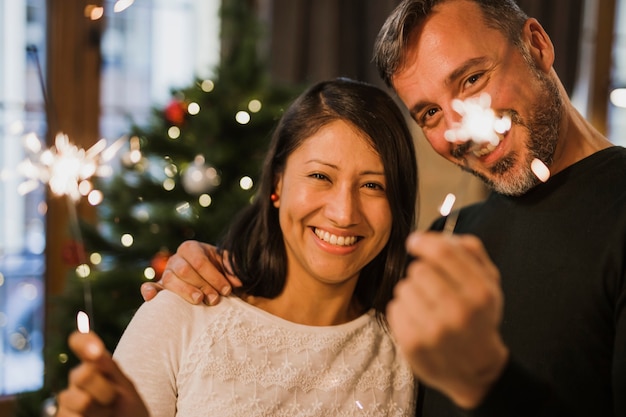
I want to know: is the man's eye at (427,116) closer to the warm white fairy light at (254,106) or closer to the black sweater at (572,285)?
the black sweater at (572,285)

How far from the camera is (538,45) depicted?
1491 millimetres

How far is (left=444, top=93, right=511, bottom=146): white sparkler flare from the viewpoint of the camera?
1.38 meters

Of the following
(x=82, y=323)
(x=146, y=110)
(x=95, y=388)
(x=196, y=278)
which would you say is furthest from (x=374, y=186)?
(x=146, y=110)

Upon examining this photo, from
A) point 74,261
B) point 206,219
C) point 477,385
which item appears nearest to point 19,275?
point 74,261

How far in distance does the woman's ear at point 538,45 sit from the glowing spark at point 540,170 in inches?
7.9

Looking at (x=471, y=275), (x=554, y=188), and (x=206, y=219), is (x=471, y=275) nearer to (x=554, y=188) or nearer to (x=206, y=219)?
(x=554, y=188)

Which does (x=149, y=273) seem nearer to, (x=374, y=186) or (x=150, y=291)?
(x=150, y=291)

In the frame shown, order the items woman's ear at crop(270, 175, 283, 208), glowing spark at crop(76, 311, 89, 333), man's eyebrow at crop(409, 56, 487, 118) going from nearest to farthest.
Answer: glowing spark at crop(76, 311, 89, 333), man's eyebrow at crop(409, 56, 487, 118), woman's ear at crop(270, 175, 283, 208)

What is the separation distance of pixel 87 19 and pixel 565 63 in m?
2.21

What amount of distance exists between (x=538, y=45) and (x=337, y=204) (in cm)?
54

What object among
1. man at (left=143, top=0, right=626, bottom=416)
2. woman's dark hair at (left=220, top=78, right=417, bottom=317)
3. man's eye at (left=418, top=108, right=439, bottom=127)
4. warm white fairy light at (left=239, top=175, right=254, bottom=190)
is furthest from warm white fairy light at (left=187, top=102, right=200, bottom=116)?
man's eye at (left=418, top=108, right=439, bottom=127)

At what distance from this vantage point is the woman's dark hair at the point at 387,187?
4.98 feet

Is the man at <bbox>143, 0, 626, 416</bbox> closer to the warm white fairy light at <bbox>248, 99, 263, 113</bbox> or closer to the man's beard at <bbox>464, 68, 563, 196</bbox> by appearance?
the man's beard at <bbox>464, 68, 563, 196</bbox>

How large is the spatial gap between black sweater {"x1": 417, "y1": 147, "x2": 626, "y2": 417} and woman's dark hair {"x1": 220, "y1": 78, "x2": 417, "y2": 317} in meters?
0.24
